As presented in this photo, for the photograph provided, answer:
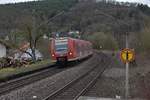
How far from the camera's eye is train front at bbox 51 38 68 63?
4359cm

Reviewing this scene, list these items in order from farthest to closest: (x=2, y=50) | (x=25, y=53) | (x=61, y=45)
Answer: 1. (x=2, y=50)
2. (x=25, y=53)
3. (x=61, y=45)

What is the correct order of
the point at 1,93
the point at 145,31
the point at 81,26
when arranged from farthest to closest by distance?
the point at 81,26 < the point at 145,31 < the point at 1,93

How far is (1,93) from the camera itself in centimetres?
1969

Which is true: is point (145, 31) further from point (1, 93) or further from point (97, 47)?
point (97, 47)

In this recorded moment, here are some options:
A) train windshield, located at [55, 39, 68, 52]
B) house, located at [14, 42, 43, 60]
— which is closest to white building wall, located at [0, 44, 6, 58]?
house, located at [14, 42, 43, 60]

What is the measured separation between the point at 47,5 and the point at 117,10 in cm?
2223

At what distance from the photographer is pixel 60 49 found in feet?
144

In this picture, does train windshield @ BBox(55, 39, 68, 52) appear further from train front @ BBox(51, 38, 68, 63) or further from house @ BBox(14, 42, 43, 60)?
house @ BBox(14, 42, 43, 60)

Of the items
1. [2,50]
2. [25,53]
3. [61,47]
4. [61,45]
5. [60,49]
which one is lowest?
[25,53]

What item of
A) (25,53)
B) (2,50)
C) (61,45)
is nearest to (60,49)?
(61,45)

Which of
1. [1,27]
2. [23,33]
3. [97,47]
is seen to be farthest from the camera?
[97,47]

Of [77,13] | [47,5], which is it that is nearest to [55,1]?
[47,5]

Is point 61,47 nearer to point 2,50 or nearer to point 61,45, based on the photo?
point 61,45

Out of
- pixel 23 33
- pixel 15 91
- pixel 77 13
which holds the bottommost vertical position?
pixel 15 91
